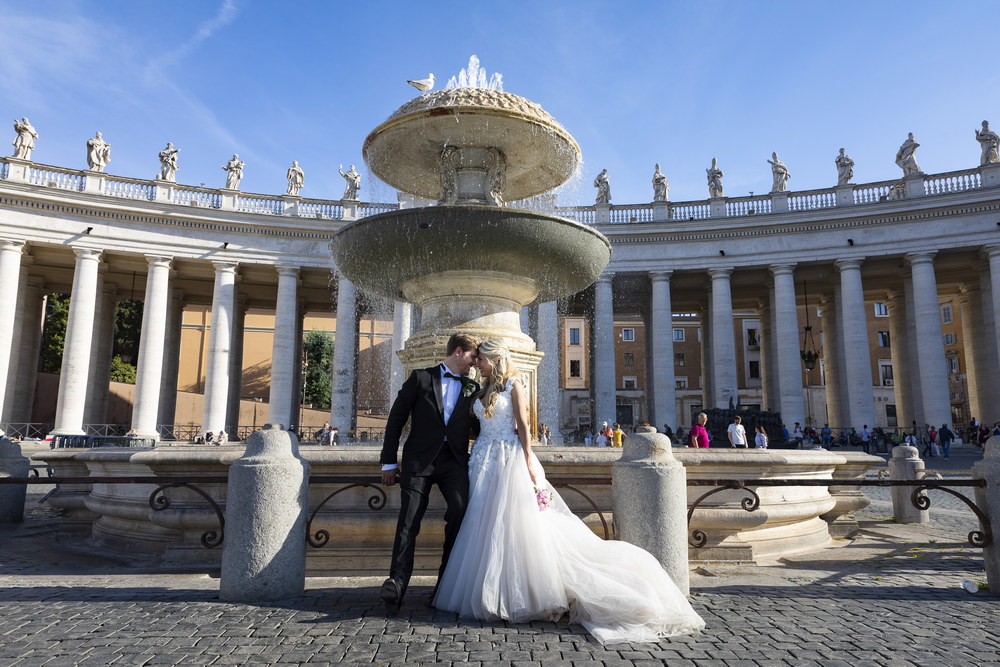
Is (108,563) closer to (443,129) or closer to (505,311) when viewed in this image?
(505,311)

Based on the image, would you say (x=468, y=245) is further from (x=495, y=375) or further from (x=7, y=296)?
(x=7, y=296)

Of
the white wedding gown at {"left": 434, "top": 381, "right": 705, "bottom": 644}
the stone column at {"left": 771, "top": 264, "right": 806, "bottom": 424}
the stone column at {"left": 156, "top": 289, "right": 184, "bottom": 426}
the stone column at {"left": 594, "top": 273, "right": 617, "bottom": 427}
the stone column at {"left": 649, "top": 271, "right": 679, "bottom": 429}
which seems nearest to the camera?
the white wedding gown at {"left": 434, "top": 381, "right": 705, "bottom": 644}

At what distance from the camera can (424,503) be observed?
196 inches

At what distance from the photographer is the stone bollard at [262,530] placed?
503 cm

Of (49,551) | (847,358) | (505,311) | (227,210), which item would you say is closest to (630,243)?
(847,358)

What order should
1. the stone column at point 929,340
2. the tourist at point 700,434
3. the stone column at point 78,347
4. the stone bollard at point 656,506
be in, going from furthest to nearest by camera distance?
the stone column at point 929,340 → the stone column at point 78,347 → the tourist at point 700,434 → the stone bollard at point 656,506

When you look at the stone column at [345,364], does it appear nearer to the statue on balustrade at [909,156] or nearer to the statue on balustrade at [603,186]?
the statue on balustrade at [603,186]

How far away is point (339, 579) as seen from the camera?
6031 mm

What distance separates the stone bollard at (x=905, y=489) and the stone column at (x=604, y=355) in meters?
21.5

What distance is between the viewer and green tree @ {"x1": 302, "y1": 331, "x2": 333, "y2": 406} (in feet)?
185

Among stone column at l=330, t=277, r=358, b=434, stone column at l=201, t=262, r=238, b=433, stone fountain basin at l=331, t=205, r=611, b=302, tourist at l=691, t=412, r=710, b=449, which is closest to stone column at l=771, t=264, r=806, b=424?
tourist at l=691, t=412, r=710, b=449

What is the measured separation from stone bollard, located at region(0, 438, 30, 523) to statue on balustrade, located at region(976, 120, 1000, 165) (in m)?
40.1

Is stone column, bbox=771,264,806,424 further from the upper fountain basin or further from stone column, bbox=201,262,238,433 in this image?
stone column, bbox=201,262,238,433

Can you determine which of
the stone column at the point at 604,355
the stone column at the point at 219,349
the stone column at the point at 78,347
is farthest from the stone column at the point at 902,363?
the stone column at the point at 78,347
